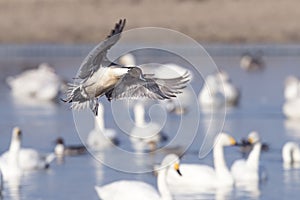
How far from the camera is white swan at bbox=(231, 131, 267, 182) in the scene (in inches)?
521

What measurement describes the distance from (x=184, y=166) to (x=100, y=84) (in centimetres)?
485

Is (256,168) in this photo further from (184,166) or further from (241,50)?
(241,50)

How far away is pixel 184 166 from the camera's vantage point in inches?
526

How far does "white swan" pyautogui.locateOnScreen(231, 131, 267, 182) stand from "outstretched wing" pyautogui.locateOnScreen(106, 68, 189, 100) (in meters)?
4.40

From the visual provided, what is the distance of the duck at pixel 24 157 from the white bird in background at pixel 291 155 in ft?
9.23

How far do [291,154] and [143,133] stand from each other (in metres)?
2.86

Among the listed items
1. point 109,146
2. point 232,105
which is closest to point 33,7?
point 232,105

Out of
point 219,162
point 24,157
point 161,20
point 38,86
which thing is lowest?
point 219,162

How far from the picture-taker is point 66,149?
49.7ft

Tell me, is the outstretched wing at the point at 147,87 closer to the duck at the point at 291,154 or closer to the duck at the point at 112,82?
the duck at the point at 112,82

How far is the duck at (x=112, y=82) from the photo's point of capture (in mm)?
8617

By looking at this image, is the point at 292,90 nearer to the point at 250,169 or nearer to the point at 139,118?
the point at 139,118

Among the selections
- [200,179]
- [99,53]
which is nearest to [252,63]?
[200,179]

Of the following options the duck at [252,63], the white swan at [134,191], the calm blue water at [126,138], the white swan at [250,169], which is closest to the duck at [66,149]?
the calm blue water at [126,138]
